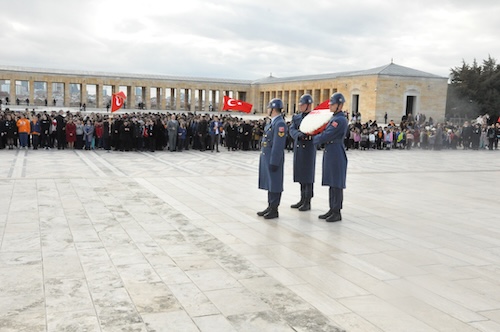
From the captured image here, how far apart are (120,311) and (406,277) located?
113 inches

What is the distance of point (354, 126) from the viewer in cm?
2609

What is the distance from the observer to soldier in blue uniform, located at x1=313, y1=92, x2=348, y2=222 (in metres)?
7.43

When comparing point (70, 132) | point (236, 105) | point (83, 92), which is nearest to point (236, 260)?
point (236, 105)

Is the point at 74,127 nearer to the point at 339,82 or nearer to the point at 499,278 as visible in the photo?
the point at 499,278

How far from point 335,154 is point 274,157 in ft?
3.20

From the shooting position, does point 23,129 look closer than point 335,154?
No

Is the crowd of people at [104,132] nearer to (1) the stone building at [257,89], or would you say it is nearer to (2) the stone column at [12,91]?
(1) the stone building at [257,89]

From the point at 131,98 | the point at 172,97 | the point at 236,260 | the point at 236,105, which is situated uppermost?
Result: the point at 172,97

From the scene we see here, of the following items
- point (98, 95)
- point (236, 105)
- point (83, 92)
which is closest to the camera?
point (236, 105)

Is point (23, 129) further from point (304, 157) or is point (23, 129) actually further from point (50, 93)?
point (50, 93)

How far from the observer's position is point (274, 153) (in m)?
7.41

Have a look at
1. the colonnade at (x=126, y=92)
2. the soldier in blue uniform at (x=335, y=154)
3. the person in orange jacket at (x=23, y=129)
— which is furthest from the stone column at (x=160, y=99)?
the soldier in blue uniform at (x=335, y=154)

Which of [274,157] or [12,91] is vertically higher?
[12,91]

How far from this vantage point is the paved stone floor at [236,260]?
3859mm
